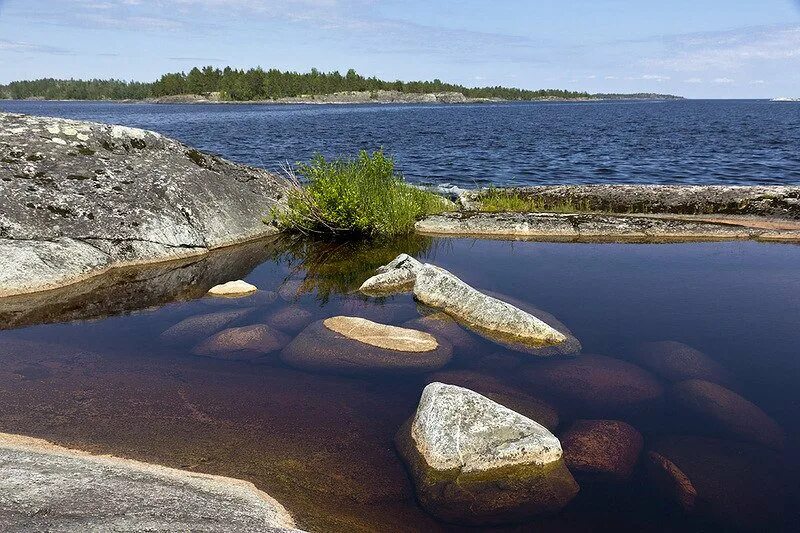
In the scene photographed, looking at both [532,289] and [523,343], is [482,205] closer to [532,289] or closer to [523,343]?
[532,289]

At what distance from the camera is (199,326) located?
29.8 ft

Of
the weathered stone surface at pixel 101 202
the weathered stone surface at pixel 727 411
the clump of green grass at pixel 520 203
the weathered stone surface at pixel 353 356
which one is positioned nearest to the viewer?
the weathered stone surface at pixel 727 411

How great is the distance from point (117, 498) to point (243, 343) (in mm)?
4179

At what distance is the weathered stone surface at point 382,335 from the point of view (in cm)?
833

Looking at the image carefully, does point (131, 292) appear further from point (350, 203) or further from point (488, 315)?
point (488, 315)

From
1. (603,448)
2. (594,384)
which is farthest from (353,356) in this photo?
(603,448)

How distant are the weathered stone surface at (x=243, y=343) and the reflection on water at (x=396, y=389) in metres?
0.07

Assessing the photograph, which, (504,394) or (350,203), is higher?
(350,203)

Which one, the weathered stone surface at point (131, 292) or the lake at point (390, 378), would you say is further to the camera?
the weathered stone surface at point (131, 292)

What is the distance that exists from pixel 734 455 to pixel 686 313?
420 centimetres

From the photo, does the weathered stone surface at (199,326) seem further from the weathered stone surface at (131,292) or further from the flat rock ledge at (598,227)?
the flat rock ledge at (598,227)

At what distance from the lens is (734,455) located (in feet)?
19.4

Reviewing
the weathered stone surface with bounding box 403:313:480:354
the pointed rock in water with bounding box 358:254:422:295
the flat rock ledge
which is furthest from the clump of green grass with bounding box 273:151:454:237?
the weathered stone surface with bounding box 403:313:480:354

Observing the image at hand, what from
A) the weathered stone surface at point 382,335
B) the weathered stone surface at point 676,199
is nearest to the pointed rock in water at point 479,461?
the weathered stone surface at point 382,335
